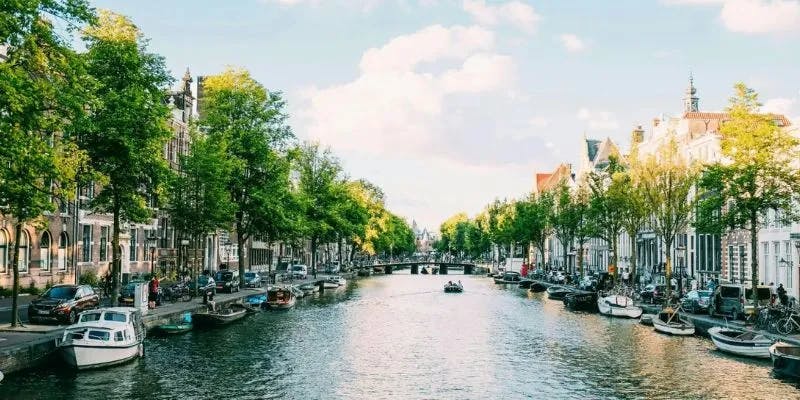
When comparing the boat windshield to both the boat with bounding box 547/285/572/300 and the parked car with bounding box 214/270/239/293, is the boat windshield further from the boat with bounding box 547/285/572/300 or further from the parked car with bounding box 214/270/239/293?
the boat with bounding box 547/285/572/300

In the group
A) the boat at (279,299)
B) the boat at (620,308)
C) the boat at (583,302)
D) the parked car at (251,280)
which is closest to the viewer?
the boat at (620,308)

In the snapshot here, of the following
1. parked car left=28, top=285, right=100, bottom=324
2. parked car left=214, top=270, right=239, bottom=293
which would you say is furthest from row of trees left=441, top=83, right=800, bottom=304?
parked car left=28, top=285, right=100, bottom=324

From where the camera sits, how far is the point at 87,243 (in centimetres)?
6600

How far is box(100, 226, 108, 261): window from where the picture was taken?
226 ft

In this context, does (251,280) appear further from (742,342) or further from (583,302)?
(742,342)

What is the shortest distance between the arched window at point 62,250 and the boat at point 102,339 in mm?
26468

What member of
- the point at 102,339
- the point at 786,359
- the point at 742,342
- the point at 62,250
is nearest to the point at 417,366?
the point at 102,339

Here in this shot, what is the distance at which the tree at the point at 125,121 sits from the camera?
41219 millimetres

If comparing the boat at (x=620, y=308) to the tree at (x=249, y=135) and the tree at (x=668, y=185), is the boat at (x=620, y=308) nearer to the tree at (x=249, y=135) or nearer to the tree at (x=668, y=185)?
the tree at (x=668, y=185)

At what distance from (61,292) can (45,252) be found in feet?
61.6

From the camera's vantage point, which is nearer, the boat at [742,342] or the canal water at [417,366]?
the canal water at [417,366]

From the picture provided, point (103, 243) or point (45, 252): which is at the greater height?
point (103, 243)

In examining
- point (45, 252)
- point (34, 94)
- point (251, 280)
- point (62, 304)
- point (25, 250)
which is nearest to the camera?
point (34, 94)

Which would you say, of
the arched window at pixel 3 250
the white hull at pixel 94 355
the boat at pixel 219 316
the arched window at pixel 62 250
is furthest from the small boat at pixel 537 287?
the white hull at pixel 94 355
